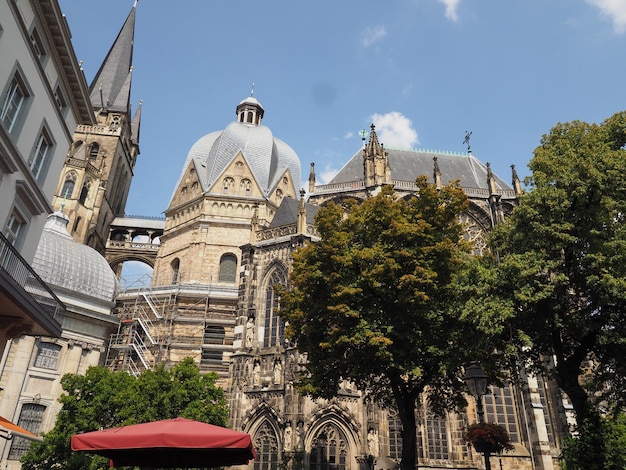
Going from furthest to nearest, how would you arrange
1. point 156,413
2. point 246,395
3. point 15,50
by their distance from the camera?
point 246,395 → point 156,413 → point 15,50

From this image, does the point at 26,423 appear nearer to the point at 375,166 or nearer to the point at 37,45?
the point at 37,45

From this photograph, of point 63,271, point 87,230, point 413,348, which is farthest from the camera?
point 87,230

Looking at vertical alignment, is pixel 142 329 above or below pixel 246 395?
above

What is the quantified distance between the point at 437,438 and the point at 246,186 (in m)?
24.3

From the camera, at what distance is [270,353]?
72.9 ft

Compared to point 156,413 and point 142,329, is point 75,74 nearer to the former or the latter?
point 156,413

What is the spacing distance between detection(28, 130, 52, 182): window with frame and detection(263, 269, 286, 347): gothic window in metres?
11.3

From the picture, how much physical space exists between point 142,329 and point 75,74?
1916cm

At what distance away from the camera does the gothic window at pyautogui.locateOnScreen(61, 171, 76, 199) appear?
41938 millimetres

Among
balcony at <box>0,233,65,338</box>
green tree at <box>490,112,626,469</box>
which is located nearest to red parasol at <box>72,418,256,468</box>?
balcony at <box>0,233,65,338</box>

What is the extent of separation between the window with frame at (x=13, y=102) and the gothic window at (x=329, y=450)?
15792 mm

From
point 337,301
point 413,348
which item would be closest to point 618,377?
point 413,348

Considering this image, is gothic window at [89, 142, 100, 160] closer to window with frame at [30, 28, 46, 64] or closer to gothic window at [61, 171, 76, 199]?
gothic window at [61, 171, 76, 199]

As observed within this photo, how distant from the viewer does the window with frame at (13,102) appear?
11484 mm
